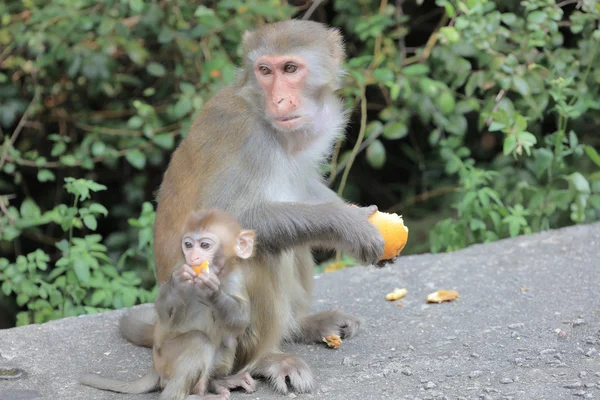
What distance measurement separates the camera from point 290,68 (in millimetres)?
4473

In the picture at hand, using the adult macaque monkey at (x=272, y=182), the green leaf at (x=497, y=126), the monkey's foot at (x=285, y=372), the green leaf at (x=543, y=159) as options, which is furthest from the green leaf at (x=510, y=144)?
the monkey's foot at (x=285, y=372)

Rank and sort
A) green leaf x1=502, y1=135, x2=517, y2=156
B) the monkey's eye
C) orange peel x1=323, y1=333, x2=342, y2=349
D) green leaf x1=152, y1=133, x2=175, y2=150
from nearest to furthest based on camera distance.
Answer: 1. the monkey's eye
2. orange peel x1=323, y1=333, x2=342, y2=349
3. green leaf x1=502, y1=135, x2=517, y2=156
4. green leaf x1=152, y1=133, x2=175, y2=150

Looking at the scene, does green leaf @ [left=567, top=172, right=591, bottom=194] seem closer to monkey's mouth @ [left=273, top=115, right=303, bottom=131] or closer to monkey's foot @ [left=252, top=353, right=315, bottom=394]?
monkey's mouth @ [left=273, top=115, right=303, bottom=131]

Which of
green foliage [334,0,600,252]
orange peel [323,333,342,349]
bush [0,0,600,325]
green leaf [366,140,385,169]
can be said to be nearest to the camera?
orange peel [323,333,342,349]

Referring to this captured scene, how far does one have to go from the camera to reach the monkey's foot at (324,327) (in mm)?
4816

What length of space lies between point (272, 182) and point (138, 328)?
114cm

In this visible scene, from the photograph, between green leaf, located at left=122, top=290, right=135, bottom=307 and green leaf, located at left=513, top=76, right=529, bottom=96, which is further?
green leaf, located at left=513, top=76, right=529, bottom=96

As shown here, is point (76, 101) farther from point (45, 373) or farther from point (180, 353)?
point (180, 353)

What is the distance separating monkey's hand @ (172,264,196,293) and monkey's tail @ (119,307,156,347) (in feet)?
3.45

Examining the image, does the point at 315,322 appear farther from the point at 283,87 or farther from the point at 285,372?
the point at 283,87

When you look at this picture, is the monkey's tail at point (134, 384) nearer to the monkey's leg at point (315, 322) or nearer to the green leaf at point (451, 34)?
the monkey's leg at point (315, 322)

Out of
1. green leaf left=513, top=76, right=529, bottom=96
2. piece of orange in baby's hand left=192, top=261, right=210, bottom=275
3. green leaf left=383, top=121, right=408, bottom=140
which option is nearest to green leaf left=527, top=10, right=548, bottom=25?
green leaf left=513, top=76, right=529, bottom=96

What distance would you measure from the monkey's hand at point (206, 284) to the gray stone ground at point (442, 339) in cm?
64

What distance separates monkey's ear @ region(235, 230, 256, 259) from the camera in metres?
3.93
